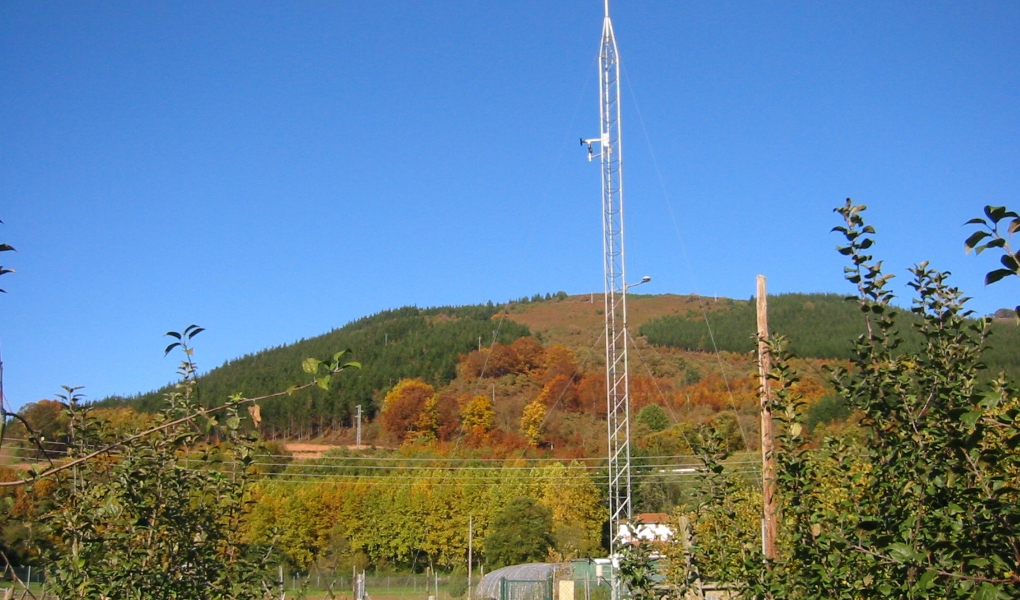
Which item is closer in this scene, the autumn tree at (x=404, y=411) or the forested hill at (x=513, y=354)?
the forested hill at (x=513, y=354)

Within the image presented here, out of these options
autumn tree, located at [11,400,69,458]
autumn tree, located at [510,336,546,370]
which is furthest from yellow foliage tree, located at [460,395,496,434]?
autumn tree, located at [11,400,69,458]

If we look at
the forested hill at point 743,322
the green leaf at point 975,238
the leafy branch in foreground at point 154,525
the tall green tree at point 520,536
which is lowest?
the tall green tree at point 520,536

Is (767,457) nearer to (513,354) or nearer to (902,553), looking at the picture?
(902,553)

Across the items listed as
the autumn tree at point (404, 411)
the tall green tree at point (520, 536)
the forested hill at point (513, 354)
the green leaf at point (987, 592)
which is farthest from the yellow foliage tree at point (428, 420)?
the green leaf at point (987, 592)

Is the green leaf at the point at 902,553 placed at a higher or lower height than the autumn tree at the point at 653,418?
lower

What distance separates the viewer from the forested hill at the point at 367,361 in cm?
10875

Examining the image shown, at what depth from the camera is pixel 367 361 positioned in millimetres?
120250

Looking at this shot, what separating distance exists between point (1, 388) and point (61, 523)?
3.59 m

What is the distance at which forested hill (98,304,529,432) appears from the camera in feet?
357

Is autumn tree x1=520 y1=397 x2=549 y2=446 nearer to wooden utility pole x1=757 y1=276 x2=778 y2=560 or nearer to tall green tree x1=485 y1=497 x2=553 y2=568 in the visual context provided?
tall green tree x1=485 y1=497 x2=553 y2=568

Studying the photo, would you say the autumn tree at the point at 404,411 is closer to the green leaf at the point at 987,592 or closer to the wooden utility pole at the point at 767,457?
the wooden utility pole at the point at 767,457

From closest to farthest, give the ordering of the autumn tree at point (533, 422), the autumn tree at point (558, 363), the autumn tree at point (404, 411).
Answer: the autumn tree at point (533, 422) → the autumn tree at point (404, 411) → the autumn tree at point (558, 363)

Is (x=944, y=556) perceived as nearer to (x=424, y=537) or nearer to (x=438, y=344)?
(x=424, y=537)

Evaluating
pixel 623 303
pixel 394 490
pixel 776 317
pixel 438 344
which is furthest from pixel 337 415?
pixel 623 303
